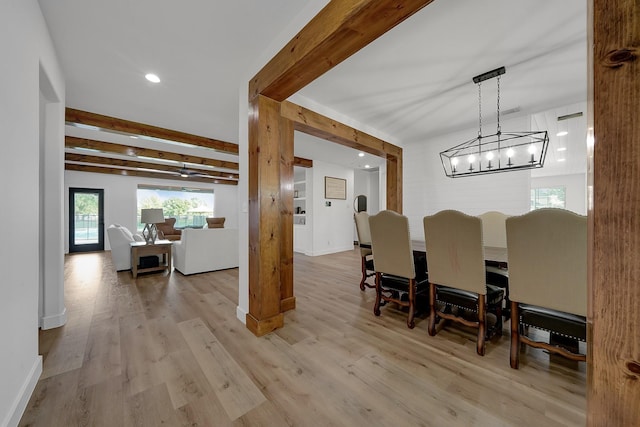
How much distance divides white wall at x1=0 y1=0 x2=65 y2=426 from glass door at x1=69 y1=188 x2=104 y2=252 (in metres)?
6.99

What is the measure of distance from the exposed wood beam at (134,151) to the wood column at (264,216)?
4.17 m

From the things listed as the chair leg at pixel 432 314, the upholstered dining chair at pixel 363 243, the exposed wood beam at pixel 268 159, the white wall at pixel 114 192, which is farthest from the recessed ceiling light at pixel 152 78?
the white wall at pixel 114 192

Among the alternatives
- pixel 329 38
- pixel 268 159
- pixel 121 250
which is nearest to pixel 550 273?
pixel 329 38

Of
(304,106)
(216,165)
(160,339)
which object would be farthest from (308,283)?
(216,165)

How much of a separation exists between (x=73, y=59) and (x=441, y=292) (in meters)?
3.93

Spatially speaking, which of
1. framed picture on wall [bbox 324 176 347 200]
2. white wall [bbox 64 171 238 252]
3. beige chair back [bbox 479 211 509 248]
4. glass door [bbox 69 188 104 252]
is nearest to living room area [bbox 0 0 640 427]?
beige chair back [bbox 479 211 509 248]

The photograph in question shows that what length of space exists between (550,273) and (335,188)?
523 cm

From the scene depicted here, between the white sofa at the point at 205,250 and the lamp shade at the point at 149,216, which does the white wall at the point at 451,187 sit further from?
the lamp shade at the point at 149,216

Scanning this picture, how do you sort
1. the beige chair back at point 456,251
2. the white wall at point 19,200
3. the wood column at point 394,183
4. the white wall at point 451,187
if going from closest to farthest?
the white wall at point 19,200 → the beige chair back at point 456,251 → the white wall at point 451,187 → the wood column at point 394,183

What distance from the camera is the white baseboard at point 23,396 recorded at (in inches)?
46.1

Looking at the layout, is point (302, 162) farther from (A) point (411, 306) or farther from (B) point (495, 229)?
(A) point (411, 306)

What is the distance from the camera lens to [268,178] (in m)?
2.19

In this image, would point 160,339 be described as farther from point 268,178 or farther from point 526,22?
point 526,22

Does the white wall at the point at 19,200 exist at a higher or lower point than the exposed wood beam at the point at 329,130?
lower
